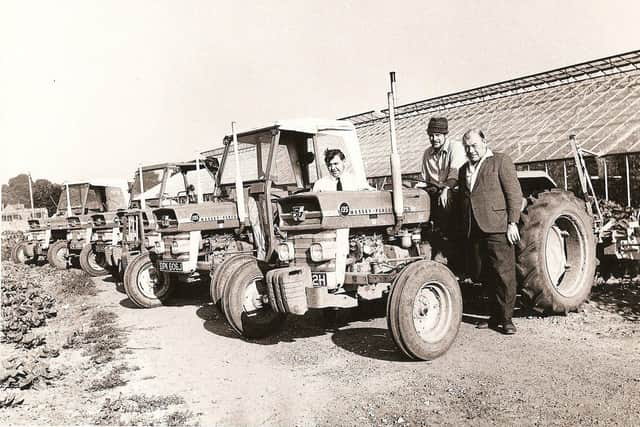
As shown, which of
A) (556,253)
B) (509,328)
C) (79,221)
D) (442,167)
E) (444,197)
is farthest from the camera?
(79,221)

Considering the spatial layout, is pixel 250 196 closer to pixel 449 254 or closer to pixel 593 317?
pixel 449 254

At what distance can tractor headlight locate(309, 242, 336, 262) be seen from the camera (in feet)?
17.3

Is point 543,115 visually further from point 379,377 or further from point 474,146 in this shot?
point 379,377

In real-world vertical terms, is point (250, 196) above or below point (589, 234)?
above

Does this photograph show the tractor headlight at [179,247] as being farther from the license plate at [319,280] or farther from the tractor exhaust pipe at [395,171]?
the tractor exhaust pipe at [395,171]

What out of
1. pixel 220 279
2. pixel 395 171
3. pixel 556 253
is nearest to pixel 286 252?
pixel 220 279

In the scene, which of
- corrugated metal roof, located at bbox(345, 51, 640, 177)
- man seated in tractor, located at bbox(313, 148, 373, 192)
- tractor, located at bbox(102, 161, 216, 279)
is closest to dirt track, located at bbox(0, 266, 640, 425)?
man seated in tractor, located at bbox(313, 148, 373, 192)

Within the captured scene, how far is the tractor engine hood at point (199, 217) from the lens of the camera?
26.0 ft

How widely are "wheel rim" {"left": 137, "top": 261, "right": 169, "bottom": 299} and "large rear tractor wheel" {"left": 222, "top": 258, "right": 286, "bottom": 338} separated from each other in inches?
112

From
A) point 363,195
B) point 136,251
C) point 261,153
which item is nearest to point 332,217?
point 363,195

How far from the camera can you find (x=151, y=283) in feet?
29.0

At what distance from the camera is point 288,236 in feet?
18.8

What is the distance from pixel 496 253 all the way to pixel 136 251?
7.23 meters

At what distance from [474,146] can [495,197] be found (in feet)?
1.75
